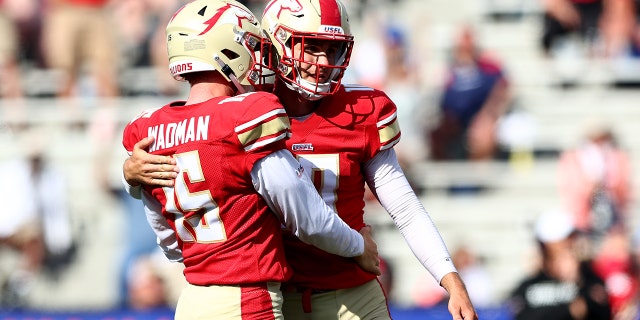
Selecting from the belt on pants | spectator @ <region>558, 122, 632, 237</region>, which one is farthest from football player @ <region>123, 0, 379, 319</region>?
spectator @ <region>558, 122, 632, 237</region>

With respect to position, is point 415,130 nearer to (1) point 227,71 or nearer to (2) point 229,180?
(1) point 227,71

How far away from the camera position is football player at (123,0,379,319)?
3.05 m

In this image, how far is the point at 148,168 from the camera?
10.6ft

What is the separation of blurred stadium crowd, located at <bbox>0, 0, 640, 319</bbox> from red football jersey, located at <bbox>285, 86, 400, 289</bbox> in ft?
14.4

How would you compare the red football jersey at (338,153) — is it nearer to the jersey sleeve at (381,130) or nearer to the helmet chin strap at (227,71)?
the jersey sleeve at (381,130)

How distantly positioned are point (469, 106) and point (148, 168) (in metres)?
5.67

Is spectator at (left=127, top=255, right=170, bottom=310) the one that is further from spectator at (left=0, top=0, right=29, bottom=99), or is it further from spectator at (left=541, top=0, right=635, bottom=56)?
spectator at (left=541, top=0, right=635, bottom=56)

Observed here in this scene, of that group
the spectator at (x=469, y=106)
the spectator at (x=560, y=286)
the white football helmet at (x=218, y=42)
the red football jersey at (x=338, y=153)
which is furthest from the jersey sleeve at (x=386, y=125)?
the spectator at (x=469, y=106)

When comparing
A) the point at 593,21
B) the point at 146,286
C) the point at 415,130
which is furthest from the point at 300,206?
the point at 593,21

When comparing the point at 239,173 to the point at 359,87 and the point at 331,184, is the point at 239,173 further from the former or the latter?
the point at 359,87

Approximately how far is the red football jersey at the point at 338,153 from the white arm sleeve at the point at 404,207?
0.05 m

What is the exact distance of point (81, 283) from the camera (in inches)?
349

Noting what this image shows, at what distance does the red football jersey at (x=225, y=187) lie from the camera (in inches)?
120

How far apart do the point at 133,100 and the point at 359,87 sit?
6.02 m
